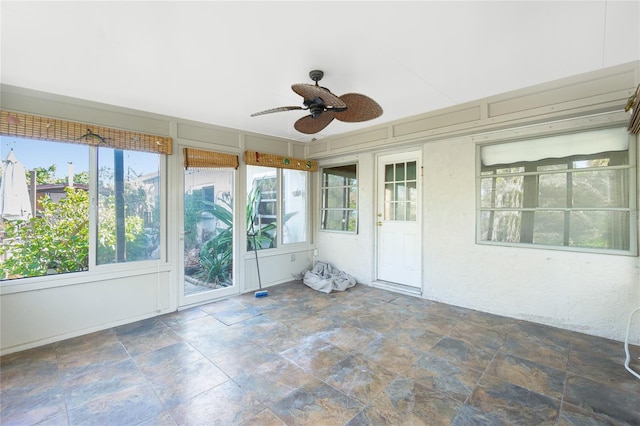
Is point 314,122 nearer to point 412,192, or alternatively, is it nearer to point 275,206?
point 412,192

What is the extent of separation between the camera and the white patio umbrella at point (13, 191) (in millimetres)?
2807

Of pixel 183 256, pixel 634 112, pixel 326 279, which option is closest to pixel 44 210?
pixel 183 256

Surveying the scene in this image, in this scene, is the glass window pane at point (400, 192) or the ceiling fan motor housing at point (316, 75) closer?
the ceiling fan motor housing at point (316, 75)

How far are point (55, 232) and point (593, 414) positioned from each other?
4.95 m

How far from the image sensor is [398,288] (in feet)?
14.7

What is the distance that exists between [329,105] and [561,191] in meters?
2.78

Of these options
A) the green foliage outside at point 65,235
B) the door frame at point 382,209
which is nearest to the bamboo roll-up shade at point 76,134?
the green foliage outside at point 65,235

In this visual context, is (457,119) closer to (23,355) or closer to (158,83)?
(158,83)

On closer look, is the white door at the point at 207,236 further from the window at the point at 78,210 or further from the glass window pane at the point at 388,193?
the glass window pane at the point at 388,193

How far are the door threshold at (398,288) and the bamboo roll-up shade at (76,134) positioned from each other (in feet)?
12.2

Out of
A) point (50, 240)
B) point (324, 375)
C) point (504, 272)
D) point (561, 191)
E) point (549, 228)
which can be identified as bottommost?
point (324, 375)

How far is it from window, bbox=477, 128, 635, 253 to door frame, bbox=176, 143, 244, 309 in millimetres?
3490

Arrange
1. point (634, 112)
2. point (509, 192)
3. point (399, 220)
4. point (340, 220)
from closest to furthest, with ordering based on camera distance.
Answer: point (634, 112) < point (509, 192) < point (399, 220) < point (340, 220)

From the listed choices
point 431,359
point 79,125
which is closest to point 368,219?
point 431,359
